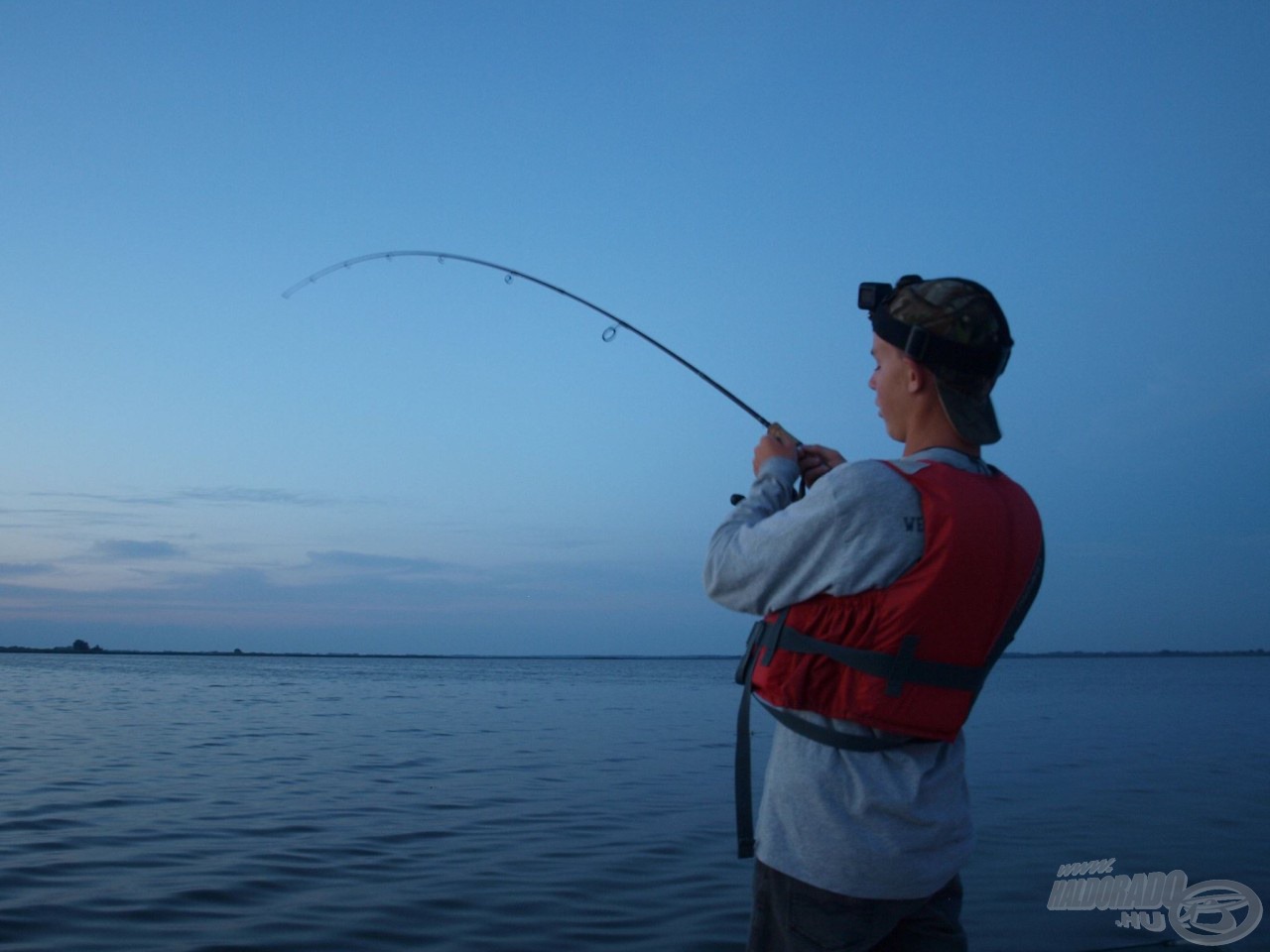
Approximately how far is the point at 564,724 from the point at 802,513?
773 inches

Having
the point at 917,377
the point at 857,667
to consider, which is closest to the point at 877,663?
the point at 857,667

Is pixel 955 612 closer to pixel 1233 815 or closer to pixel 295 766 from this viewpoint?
pixel 1233 815

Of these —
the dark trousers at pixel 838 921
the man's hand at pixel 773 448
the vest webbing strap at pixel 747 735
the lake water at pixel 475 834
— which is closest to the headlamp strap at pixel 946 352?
the man's hand at pixel 773 448

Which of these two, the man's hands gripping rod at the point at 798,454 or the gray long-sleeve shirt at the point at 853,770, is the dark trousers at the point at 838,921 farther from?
the man's hands gripping rod at the point at 798,454

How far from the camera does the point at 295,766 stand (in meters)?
12.9

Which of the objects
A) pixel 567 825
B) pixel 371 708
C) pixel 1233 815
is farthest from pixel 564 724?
pixel 1233 815

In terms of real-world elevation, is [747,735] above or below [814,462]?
below

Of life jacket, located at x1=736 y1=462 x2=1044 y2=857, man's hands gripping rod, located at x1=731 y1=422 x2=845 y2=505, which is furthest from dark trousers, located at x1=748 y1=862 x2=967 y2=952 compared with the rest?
man's hands gripping rod, located at x1=731 y1=422 x2=845 y2=505

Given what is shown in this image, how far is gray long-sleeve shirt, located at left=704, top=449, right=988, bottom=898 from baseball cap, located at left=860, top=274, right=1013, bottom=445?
7.9 inches

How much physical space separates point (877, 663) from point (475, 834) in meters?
7.92

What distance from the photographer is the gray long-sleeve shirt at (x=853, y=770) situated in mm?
1744

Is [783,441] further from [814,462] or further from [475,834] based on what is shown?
[475,834]

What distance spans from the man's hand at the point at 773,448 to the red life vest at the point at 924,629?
382 millimetres

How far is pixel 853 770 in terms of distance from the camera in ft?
5.82
